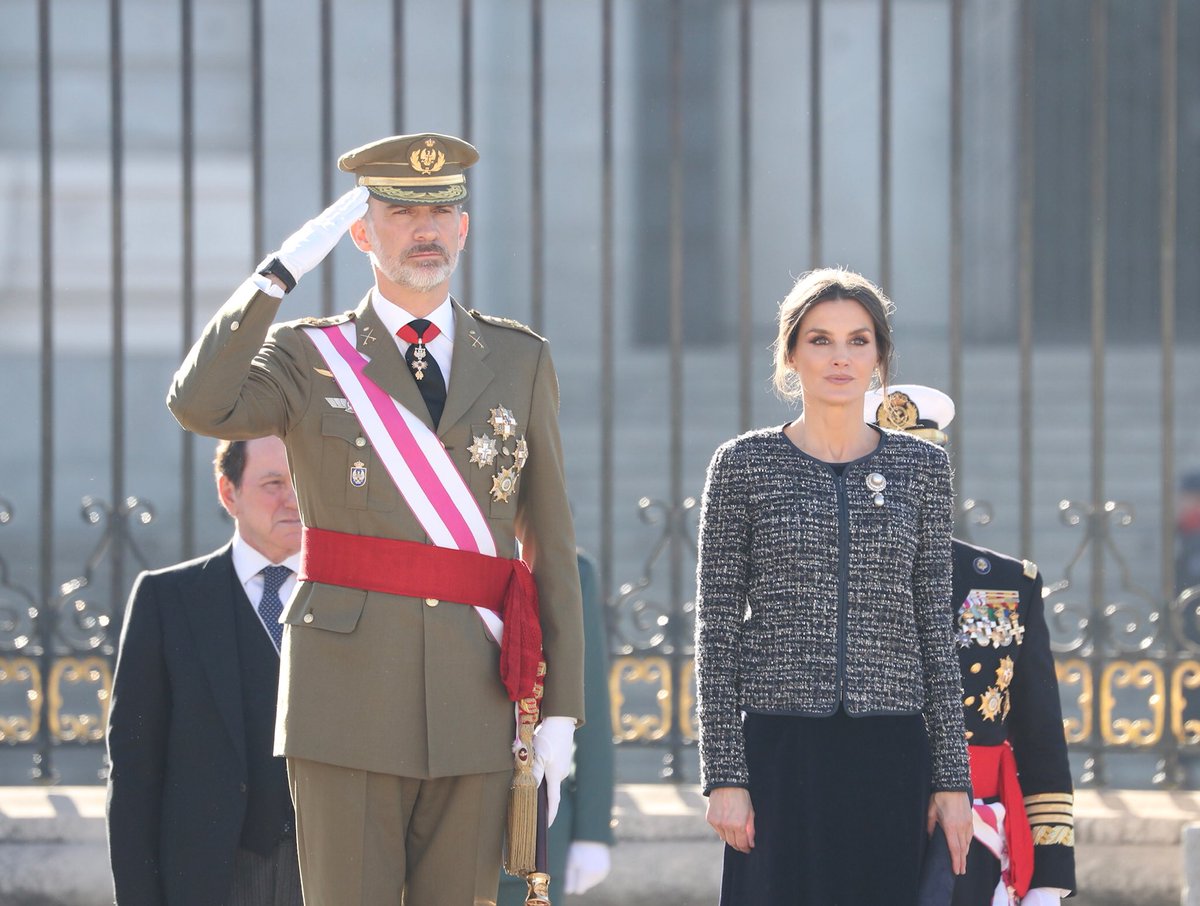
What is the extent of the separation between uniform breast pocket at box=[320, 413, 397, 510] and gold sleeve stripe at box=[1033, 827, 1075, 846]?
1164mm

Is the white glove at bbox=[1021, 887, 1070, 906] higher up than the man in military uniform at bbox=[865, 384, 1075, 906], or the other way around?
the man in military uniform at bbox=[865, 384, 1075, 906]

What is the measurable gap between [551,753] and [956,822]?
2.01 feet

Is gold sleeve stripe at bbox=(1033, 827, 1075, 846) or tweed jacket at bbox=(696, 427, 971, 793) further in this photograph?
gold sleeve stripe at bbox=(1033, 827, 1075, 846)

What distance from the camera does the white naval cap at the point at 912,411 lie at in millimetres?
3238

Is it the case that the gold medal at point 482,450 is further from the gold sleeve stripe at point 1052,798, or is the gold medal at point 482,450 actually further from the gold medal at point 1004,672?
the gold sleeve stripe at point 1052,798

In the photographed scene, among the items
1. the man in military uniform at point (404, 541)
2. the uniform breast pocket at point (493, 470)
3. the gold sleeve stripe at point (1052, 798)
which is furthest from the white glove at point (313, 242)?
the gold sleeve stripe at point (1052, 798)

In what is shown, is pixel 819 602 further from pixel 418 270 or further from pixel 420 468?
pixel 418 270

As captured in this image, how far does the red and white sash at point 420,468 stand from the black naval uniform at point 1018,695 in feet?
2.61

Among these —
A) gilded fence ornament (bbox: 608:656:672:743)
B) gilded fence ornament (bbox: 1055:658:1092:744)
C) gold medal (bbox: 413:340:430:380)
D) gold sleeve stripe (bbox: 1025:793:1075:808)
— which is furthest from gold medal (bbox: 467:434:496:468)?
gilded fence ornament (bbox: 1055:658:1092:744)

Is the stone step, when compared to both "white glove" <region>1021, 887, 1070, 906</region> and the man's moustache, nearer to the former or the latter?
"white glove" <region>1021, 887, 1070, 906</region>

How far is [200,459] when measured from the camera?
1111 centimetres

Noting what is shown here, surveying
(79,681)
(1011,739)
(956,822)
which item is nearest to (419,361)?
(956,822)

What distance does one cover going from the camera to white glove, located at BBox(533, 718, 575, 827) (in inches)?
108

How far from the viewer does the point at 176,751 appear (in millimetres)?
3018
